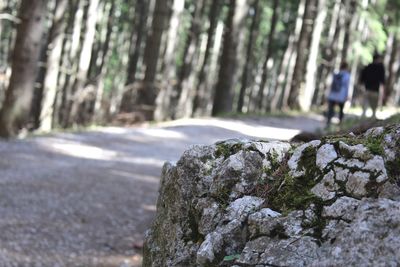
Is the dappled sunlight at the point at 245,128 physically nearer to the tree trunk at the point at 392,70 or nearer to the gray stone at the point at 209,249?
the gray stone at the point at 209,249

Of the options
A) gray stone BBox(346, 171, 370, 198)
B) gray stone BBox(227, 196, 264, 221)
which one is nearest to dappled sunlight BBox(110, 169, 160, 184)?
gray stone BBox(227, 196, 264, 221)

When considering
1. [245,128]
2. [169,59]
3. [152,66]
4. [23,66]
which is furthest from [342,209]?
[169,59]

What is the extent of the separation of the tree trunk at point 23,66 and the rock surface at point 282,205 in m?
8.90

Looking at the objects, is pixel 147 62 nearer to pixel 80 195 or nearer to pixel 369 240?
pixel 80 195

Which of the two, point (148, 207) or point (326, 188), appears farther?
point (148, 207)

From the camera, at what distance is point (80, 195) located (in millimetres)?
8000

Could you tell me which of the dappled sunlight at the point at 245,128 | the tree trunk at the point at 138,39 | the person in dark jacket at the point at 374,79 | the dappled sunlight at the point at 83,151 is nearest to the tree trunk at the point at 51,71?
the dappled sunlight at the point at 245,128

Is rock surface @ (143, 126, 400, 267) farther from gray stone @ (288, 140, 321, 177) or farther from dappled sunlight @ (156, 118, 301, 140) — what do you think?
dappled sunlight @ (156, 118, 301, 140)

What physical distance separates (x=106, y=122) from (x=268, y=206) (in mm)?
13928

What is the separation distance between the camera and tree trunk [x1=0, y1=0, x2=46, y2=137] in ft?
36.8

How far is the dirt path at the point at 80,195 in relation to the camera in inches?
244

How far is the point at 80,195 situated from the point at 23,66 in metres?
4.57

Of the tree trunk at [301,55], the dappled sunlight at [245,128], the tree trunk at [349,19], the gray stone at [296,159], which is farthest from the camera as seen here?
the tree trunk at [349,19]

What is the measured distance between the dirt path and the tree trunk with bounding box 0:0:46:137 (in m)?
0.66
